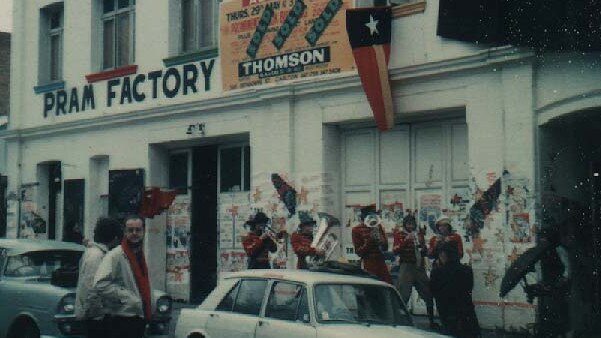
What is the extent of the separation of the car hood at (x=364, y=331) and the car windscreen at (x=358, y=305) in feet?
0.41

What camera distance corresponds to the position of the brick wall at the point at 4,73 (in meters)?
32.6

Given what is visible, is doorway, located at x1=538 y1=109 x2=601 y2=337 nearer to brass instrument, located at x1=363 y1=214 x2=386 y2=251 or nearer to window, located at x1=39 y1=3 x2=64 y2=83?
brass instrument, located at x1=363 y1=214 x2=386 y2=251

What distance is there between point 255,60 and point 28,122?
320 inches

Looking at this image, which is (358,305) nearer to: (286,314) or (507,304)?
(286,314)

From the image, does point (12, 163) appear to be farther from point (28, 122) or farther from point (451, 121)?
point (451, 121)

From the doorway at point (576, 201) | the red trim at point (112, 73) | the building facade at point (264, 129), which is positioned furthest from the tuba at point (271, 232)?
the red trim at point (112, 73)

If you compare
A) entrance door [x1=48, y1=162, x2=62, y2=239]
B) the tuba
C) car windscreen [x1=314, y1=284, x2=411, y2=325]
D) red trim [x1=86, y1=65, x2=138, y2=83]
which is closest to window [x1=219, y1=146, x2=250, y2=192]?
the tuba

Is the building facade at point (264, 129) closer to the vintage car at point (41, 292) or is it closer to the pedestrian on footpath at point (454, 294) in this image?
the pedestrian on footpath at point (454, 294)

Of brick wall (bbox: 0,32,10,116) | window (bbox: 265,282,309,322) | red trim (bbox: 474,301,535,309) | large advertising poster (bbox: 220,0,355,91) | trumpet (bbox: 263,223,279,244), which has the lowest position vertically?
red trim (bbox: 474,301,535,309)

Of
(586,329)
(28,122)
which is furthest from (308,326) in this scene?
(28,122)

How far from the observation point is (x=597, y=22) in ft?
38.7

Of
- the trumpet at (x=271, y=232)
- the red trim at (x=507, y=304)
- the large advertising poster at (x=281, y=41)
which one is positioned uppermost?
the large advertising poster at (x=281, y=41)

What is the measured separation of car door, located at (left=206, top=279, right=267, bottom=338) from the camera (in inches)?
381

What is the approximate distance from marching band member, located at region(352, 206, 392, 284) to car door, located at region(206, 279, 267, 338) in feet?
11.8
